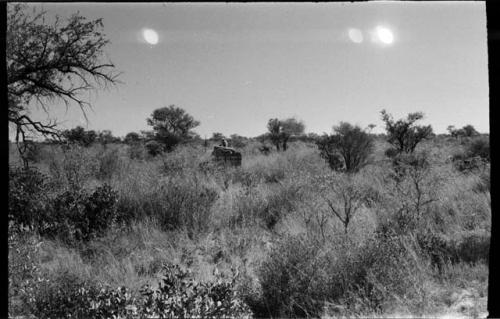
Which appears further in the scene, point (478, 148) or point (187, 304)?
point (478, 148)

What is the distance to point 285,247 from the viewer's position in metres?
4.78

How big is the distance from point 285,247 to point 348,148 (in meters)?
12.5

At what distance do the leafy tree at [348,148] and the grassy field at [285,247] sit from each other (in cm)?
568

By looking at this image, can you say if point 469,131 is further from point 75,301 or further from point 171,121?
point 75,301

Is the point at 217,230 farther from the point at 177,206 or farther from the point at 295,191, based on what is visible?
the point at 295,191

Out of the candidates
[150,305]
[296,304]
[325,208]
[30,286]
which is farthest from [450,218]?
[30,286]

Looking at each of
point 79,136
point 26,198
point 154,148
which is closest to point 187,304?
point 26,198

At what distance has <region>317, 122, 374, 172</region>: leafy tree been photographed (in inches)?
637

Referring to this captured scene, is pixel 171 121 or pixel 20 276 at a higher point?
pixel 171 121

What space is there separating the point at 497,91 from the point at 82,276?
5.35 m

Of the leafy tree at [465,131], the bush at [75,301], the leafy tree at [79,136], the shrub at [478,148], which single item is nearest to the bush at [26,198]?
the leafy tree at [79,136]

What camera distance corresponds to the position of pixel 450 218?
7.28 meters

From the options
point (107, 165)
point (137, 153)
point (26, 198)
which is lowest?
point (26, 198)

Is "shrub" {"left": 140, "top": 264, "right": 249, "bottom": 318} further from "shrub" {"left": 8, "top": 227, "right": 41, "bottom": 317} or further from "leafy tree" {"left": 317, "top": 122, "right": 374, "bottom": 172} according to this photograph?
"leafy tree" {"left": 317, "top": 122, "right": 374, "bottom": 172}
